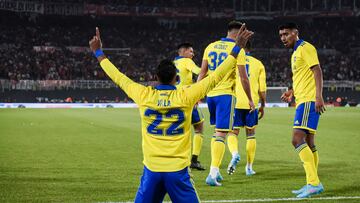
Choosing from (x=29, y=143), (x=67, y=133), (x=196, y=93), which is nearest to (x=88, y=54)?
(x=67, y=133)

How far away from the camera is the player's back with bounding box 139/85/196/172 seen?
15.3ft

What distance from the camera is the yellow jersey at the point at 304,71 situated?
751cm

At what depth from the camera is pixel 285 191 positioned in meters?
7.82

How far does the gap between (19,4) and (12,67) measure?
909cm

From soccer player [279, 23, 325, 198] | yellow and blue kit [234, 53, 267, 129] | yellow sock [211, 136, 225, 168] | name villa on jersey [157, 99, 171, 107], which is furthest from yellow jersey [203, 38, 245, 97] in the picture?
name villa on jersey [157, 99, 171, 107]

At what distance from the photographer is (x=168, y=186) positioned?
4.62 metres

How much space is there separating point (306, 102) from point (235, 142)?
2206 millimetres

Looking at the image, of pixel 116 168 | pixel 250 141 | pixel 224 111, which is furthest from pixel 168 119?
pixel 116 168

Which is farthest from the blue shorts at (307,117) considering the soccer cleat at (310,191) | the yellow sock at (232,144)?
the yellow sock at (232,144)

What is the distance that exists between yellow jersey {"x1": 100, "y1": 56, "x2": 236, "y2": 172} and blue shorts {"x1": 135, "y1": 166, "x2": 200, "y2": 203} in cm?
5

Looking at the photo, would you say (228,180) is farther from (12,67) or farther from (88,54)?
(88,54)

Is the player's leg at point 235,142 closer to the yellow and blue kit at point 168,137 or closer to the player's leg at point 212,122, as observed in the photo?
the player's leg at point 212,122

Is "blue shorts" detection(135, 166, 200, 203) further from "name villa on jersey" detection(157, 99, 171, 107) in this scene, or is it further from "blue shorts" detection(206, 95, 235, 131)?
"blue shorts" detection(206, 95, 235, 131)

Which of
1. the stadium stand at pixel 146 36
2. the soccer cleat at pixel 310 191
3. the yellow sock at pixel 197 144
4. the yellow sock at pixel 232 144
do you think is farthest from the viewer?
the stadium stand at pixel 146 36
